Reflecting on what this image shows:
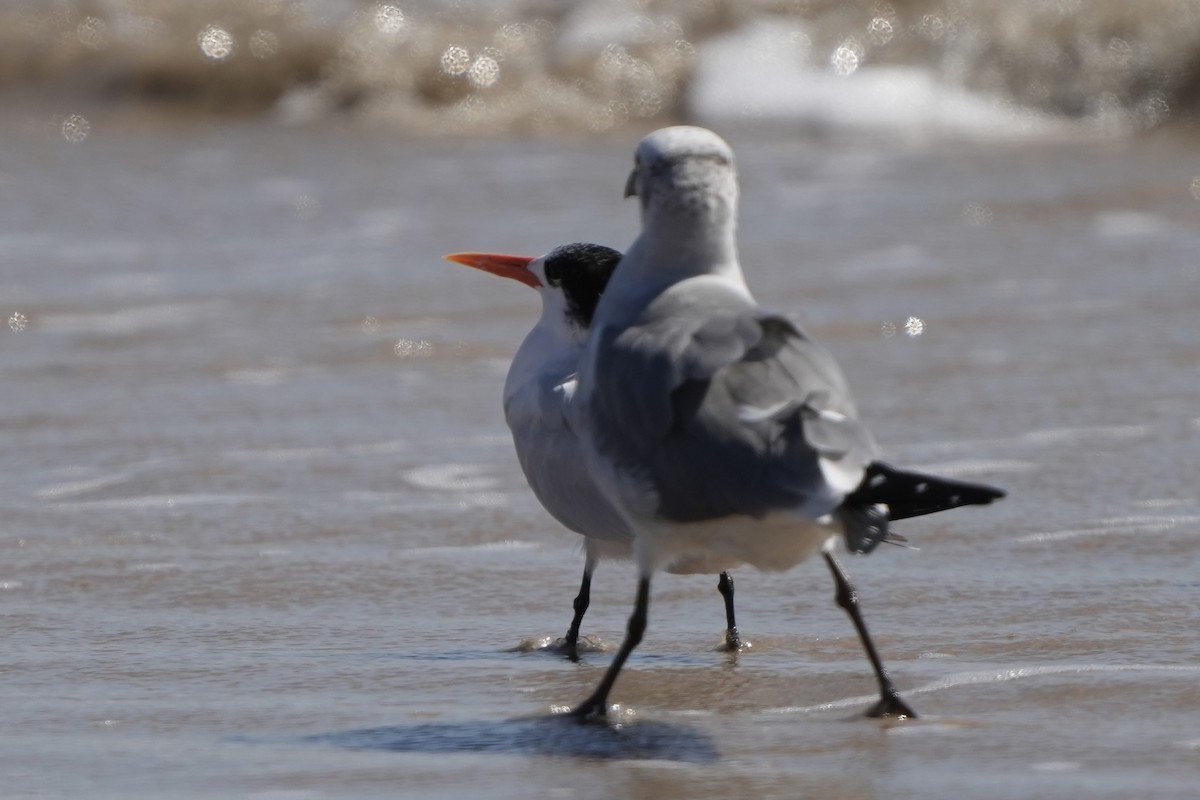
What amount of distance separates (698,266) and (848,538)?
518 mm

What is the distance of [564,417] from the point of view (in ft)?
12.3

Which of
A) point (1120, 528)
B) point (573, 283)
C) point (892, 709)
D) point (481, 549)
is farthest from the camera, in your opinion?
point (481, 549)

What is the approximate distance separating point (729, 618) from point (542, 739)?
28.5 inches

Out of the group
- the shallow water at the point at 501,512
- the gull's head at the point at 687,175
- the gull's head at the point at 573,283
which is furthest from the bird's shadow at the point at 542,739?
the gull's head at the point at 573,283

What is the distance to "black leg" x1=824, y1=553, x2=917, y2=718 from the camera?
3188 mm

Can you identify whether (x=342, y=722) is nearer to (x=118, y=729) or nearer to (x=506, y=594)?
(x=118, y=729)

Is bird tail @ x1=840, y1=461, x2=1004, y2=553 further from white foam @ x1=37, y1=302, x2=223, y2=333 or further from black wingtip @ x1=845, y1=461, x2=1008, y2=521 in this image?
white foam @ x1=37, y1=302, x2=223, y2=333

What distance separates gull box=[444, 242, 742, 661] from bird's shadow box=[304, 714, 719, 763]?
46cm

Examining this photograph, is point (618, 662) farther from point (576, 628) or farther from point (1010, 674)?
point (1010, 674)

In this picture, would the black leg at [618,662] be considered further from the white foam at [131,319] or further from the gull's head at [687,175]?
the white foam at [131,319]

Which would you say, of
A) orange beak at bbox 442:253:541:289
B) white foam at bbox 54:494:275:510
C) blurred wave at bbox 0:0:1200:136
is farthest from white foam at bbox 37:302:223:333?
blurred wave at bbox 0:0:1200:136

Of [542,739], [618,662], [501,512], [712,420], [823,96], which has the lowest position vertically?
[542,739]

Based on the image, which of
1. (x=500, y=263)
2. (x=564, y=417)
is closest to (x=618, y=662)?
(x=564, y=417)

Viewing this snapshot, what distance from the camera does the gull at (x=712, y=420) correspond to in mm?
2895
